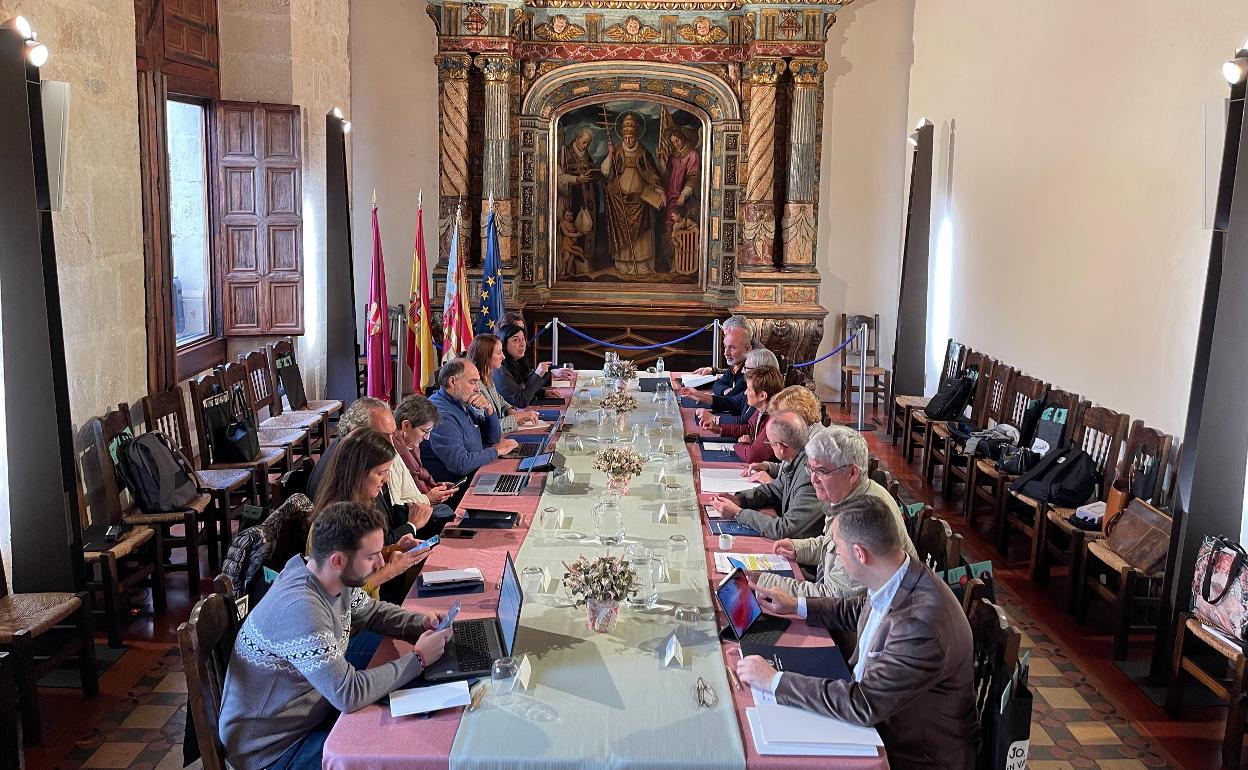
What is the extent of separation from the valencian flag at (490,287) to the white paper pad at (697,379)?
9.35 ft

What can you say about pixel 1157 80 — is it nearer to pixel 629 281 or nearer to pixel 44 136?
pixel 44 136

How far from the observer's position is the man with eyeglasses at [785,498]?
5230mm

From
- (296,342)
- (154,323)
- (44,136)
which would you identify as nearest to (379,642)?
(44,136)

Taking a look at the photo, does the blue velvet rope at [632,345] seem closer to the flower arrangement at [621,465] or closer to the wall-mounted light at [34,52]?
the flower arrangement at [621,465]

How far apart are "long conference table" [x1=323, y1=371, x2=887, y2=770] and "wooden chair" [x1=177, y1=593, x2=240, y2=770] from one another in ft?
1.70

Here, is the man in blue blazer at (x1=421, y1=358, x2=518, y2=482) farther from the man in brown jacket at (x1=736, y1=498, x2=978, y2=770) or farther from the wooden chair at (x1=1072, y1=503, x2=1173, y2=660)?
the wooden chair at (x1=1072, y1=503, x2=1173, y2=660)

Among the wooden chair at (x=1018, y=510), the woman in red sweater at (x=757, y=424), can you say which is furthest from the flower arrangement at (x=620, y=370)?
the wooden chair at (x=1018, y=510)

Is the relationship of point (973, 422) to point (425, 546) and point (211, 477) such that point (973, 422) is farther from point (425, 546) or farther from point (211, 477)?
point (211, 477)

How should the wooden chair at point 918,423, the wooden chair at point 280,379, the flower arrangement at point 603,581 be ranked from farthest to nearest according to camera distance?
the wooden chair at point 918,423 < the wooden chair at point 280,379 < the flower arrangement at point 603,581

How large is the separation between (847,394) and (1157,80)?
6.62m

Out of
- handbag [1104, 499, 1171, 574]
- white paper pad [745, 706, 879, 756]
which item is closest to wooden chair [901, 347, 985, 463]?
handbag [1104, 499, 1171, 574]

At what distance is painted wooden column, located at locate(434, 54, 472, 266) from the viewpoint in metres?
12.8

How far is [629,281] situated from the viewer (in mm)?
13922

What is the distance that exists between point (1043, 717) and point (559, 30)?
10.0 metres
